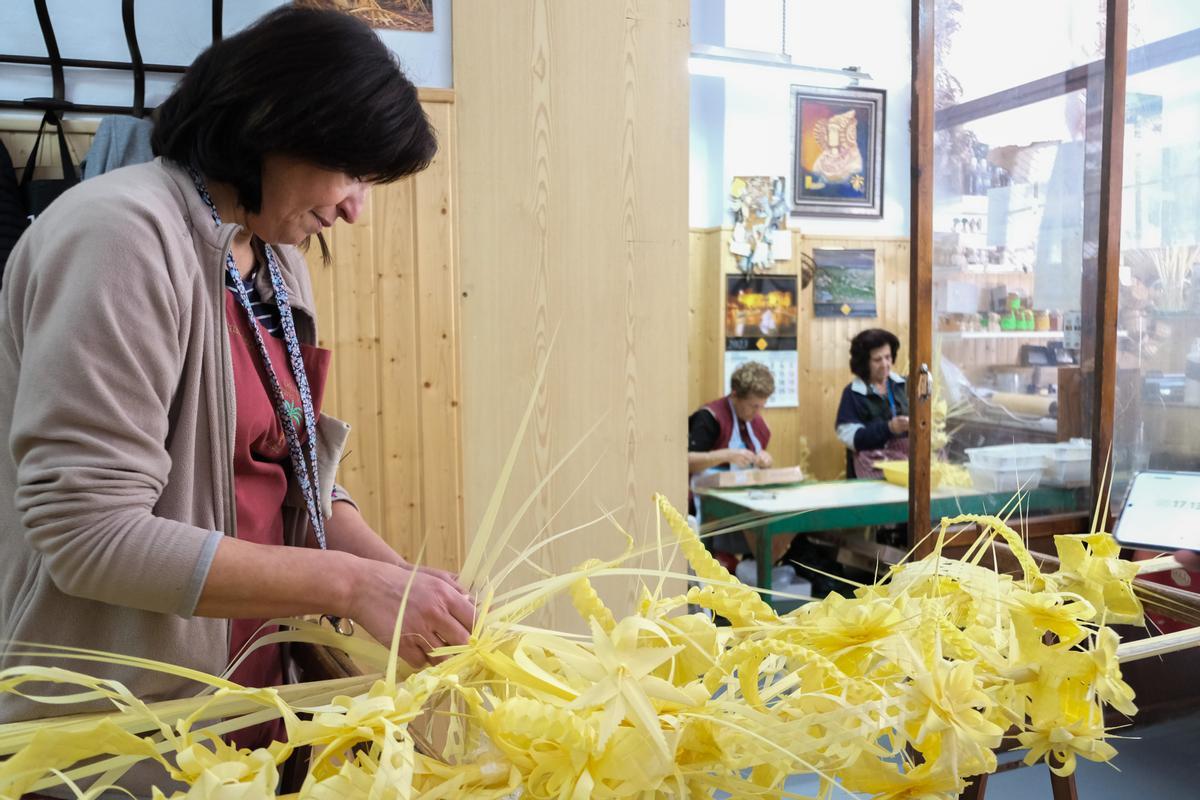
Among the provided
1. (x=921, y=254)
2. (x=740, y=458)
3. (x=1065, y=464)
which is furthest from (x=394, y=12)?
(x=740, y=458)

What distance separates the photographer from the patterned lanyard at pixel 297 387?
3.36 feet

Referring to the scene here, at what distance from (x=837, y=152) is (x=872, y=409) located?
92.3 inches

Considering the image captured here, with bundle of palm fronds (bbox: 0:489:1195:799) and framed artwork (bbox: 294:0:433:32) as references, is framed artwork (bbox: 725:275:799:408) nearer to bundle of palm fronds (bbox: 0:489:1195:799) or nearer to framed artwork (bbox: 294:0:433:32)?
framed artwork (bbox: 294:0:433:32)

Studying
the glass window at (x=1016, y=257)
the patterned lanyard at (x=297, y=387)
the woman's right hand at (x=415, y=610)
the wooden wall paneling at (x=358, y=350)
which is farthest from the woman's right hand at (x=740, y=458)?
the woman's right hand at (x=415, y=610)

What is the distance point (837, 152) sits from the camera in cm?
645

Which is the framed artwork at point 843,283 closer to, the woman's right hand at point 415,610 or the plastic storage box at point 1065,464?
the plastic storage box at point 1065,464

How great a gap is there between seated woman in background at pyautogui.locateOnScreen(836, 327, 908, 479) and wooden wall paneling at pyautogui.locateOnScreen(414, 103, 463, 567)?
2.93 m

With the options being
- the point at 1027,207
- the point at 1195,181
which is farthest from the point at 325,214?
the point at 1195,181

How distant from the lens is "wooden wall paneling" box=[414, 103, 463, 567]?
239 cm

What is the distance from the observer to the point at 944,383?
3.03 metres

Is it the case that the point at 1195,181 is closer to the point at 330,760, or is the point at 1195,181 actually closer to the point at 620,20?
the point at 620,20

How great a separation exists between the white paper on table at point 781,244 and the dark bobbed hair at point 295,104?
17.9 ft

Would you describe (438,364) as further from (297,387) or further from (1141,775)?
(1141,775)

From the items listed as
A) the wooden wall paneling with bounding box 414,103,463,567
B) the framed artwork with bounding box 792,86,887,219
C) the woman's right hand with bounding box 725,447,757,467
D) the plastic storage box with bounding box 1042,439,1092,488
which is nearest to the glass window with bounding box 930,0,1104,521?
the plastic storage box with bounding box 1042,439,1092,488
